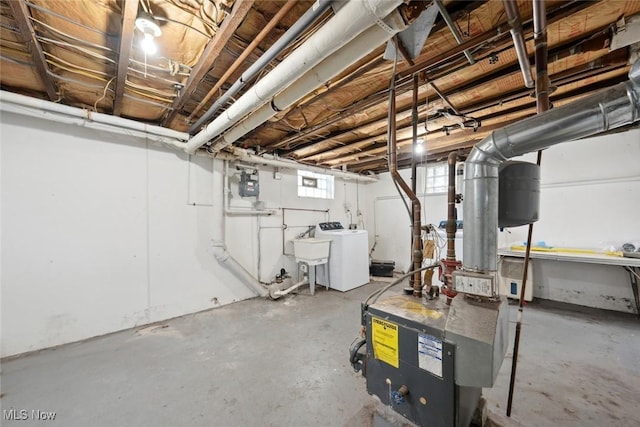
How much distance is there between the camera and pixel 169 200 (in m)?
2.96

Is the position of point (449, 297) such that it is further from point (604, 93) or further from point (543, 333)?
point (543, 333)

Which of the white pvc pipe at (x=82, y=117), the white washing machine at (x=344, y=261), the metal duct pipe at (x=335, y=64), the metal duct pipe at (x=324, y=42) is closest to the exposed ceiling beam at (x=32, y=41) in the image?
the white pvc pipe at (x=82, y=117)

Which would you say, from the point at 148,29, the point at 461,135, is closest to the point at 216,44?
the point at 148,29

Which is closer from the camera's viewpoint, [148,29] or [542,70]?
[542,70]

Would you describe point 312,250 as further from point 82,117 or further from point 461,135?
point 82,117

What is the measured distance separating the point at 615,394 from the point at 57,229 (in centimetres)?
475

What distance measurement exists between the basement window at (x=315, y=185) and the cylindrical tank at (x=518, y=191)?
3.58 m

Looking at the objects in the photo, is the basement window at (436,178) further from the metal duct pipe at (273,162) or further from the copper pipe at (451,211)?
the copper pipe at (451,211)

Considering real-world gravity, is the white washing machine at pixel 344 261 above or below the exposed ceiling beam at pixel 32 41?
below

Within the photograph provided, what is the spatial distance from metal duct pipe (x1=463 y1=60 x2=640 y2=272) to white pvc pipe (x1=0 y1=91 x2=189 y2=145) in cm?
292

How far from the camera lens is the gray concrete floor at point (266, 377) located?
4.75ft

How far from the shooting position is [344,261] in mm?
3908

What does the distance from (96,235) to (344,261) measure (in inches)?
126

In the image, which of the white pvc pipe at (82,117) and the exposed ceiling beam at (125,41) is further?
the white pvc pipe at (82,117)
